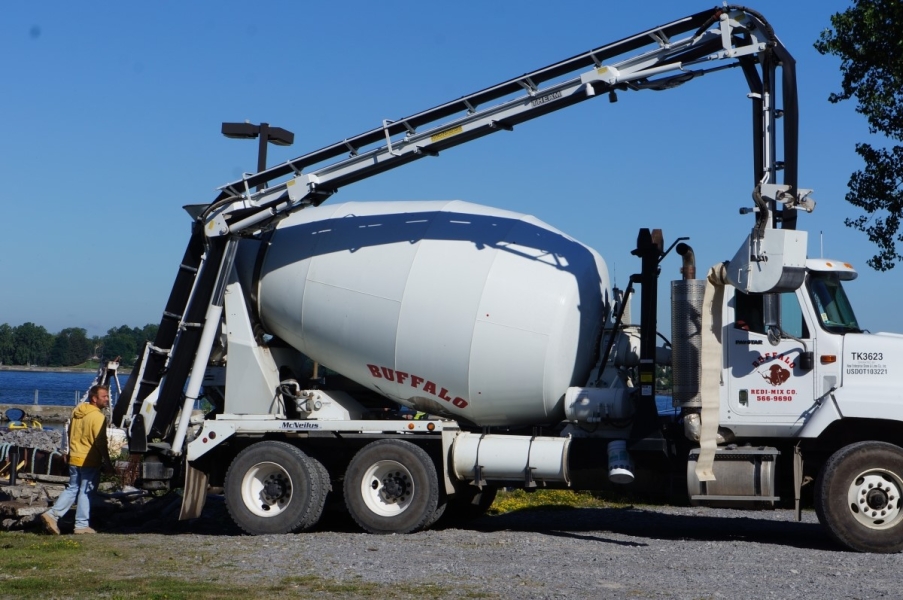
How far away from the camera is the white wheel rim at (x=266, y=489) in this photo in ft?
43.1

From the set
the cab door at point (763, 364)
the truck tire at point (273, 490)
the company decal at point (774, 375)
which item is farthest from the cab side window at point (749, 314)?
the truck tire at point (273, 490)

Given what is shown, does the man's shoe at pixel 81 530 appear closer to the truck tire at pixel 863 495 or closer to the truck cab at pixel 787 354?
the truck cab at pixel 787 354

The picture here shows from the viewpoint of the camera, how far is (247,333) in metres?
13.9

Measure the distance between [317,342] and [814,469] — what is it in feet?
20.1

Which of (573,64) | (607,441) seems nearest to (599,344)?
(607,441)

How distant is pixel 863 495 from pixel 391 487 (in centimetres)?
528

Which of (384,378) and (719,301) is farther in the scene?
(384,378)

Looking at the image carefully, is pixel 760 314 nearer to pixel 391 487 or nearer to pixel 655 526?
pixel 655 526

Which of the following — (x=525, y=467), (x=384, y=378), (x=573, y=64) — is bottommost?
(x=525, y=467)

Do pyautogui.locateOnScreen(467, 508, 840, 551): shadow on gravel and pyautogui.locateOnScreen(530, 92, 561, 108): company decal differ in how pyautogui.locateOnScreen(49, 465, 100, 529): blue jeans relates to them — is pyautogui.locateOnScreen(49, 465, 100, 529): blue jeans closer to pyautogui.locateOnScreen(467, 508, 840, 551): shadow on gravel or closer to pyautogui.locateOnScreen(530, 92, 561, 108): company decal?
pyautogui.locateOnScreen(467, 508, 840, 551): shadow on gravel

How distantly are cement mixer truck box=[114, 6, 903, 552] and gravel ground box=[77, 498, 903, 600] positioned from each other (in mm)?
544

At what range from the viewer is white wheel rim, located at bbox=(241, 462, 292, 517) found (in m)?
13.1

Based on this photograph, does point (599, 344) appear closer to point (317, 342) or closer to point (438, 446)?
point (438, 446)

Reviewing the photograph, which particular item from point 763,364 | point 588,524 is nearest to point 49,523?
point 588,524
